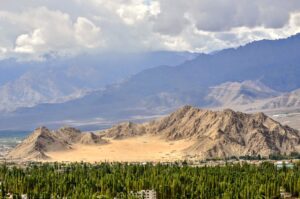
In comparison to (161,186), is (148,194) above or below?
below

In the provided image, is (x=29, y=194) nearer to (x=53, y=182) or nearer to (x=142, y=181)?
(x=53, y=182)

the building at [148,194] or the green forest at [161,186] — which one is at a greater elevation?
the green forest at [161,186]

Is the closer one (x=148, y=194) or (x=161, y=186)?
(x=148, y=194)

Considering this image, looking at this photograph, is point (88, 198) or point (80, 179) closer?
point (88, 198)

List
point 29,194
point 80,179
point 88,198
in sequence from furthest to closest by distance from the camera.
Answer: point 80,179 → point 29,194 → point 88,198

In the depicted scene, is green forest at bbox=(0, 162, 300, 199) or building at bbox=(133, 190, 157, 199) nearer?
green forest at bbox=(0, 162, 300, 199)

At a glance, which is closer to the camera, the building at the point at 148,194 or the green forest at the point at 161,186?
the green forest at the point at 161,186

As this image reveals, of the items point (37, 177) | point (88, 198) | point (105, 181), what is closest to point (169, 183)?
point (105, 181)

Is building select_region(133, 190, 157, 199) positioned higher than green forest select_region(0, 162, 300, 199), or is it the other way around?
green forest select_region(0, 162, 300, 199)

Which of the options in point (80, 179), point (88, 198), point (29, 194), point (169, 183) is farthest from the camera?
point (80, 179)

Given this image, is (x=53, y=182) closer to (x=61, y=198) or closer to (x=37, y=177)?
(x=37, y=177)
